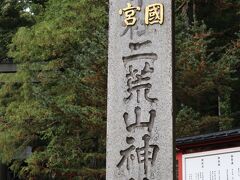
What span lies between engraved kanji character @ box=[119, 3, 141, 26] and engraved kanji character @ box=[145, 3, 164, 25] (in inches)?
5.2

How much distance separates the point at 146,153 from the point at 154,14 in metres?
1.51

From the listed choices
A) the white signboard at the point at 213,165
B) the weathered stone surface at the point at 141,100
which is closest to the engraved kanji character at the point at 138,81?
the weathered stone surface at the point at 141,100

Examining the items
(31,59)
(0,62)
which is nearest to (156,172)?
(31,59)

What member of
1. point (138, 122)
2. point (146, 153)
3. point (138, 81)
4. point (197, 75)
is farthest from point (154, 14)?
point (197, 75)

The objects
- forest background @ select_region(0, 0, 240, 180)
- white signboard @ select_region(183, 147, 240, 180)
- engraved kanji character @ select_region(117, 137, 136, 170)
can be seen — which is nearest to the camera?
engraved kanji character @ select_region(117, 137, 136, 170)

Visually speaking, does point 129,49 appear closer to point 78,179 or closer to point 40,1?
point 78,179

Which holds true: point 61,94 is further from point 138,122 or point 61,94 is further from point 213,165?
point 138,122

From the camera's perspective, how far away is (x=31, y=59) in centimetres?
1238

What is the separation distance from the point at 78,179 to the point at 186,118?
2696 mm

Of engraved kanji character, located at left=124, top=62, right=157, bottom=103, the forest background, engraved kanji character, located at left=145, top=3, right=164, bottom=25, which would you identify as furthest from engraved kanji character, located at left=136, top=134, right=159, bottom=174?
the forest background

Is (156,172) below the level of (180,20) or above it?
below

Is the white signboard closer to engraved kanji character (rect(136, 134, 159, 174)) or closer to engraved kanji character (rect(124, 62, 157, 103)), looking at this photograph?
engraved kanji character (rect(136, 134, 159, 174))

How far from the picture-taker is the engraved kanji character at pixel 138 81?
5656 millimetres

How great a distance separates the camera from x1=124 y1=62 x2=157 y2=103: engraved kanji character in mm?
5656
